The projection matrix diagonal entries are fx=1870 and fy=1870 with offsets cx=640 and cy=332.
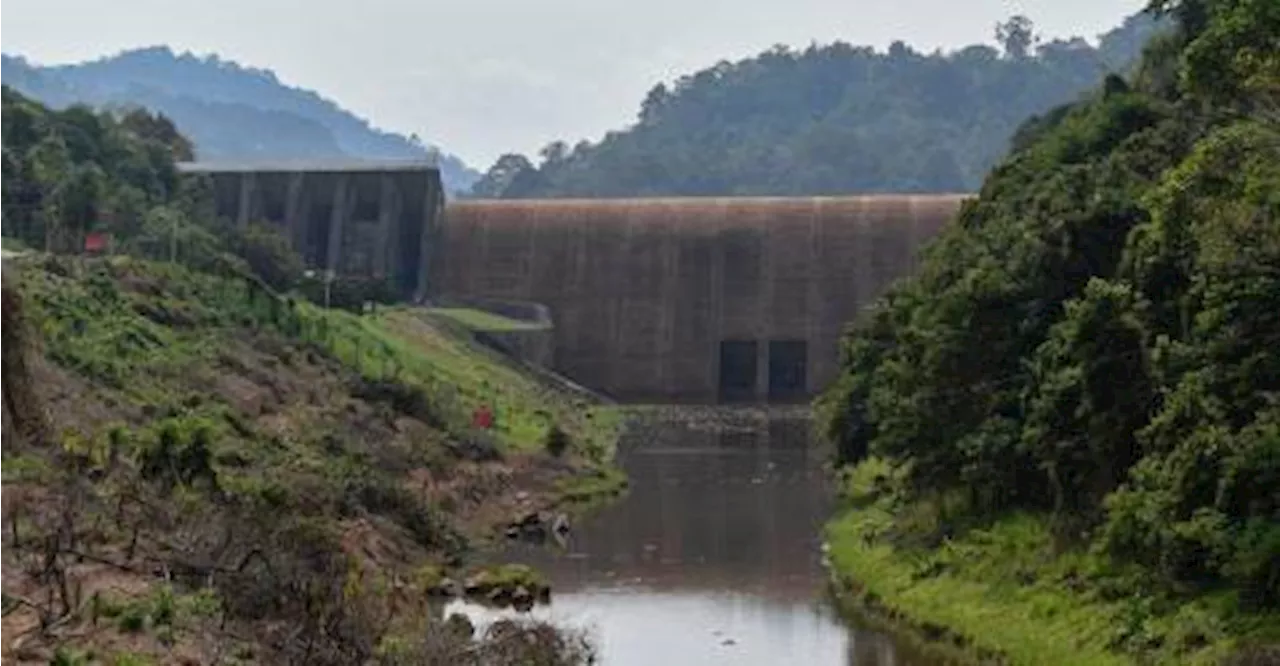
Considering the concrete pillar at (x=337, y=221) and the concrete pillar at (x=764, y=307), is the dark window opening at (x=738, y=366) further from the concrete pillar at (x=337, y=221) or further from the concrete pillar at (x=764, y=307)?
the concrete pillar at (x=337, y=221)

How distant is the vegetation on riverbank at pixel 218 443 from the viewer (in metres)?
22.5

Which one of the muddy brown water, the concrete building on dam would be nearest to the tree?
the concrete building on dam

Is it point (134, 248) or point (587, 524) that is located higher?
point (134, 248)

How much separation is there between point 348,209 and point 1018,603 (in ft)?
243

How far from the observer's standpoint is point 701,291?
9606 centimetres

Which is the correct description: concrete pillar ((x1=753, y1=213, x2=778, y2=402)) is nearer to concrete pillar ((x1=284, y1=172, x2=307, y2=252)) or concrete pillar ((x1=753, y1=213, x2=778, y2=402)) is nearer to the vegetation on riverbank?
the vegetation on riverbank

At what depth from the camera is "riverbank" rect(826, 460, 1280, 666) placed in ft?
80.5

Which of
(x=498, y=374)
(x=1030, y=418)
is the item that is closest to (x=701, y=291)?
(x=498, y=374)

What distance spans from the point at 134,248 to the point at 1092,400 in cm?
4514

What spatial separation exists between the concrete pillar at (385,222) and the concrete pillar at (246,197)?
710 centimetres

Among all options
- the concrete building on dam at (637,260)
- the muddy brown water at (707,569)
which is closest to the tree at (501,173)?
the concrete building on dam at (637,260)

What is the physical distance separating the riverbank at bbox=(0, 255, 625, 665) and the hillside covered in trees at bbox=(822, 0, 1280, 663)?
855 cm

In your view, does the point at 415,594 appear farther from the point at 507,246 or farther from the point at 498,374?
the point at 507,246

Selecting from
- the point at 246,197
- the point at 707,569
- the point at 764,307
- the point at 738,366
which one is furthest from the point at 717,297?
the point at 707,569
